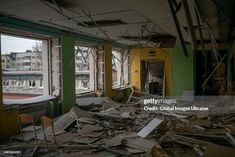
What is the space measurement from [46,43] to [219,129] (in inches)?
200

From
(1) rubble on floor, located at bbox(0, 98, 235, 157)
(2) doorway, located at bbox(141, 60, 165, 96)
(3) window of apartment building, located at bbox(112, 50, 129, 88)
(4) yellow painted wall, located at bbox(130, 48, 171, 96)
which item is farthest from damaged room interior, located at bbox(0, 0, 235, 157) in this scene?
(3) window of apartment building, located at bbox(112, 50, 129, 88)

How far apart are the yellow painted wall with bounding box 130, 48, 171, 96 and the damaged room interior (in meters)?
0.28

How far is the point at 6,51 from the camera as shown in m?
5.68

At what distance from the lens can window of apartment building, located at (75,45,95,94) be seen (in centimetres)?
902

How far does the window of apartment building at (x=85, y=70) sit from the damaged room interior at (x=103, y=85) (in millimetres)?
42

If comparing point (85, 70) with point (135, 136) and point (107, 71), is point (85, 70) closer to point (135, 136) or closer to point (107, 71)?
point (107, 71)

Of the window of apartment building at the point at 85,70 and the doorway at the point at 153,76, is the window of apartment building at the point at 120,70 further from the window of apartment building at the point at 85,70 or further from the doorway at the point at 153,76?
the window of apartment building at the point at 85,70

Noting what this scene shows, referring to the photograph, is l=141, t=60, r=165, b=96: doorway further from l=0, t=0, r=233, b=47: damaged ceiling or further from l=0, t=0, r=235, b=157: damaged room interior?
l=0, t=0, r=233, b=47: damaged ceiling

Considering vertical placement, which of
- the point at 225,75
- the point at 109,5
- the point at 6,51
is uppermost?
the point at 109,5

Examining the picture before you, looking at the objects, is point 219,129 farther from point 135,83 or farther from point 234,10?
point 135,83

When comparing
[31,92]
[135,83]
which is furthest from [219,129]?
[135,83]

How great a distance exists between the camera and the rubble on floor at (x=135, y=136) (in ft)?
13.0

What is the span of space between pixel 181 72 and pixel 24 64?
575cm

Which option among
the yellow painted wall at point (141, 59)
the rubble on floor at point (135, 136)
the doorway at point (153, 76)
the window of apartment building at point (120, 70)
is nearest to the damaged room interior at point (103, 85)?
the rubble on floor at point (135, 136)
